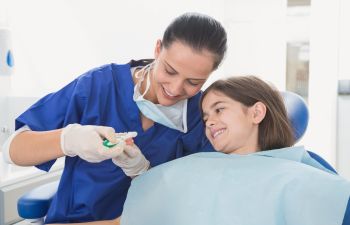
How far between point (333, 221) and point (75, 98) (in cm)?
73

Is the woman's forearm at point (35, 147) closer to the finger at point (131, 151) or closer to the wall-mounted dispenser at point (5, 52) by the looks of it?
the finger at point (131, 151)

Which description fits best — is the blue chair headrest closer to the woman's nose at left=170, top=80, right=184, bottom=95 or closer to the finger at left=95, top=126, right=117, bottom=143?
the woman's nose at left=170, top=80, right=184, bottom=95

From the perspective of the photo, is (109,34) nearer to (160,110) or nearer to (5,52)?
(5,52)

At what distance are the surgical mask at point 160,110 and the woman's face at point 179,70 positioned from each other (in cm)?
5

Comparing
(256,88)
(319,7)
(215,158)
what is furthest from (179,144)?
(319,7)

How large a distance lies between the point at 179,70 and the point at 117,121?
260mm

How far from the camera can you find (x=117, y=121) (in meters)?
1.07

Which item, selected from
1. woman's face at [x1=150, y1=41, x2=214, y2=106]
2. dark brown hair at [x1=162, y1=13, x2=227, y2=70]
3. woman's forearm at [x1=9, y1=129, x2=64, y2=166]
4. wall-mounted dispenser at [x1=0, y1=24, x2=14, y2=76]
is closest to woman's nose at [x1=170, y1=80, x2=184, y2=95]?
woman's face at [x1=150, y1=41, x2=214, y2=106]

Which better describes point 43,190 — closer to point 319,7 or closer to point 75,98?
point 75,98

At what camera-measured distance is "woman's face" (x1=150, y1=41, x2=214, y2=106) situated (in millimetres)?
937

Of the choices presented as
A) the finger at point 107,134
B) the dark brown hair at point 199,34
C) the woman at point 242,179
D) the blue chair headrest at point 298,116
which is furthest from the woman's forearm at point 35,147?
the blue chair headrest at point 298,116

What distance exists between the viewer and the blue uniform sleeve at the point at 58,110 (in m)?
1.02

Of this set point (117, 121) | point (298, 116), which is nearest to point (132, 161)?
point (117, 121)

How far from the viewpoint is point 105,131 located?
2.86ft
